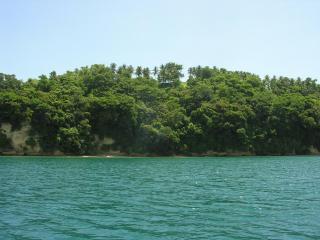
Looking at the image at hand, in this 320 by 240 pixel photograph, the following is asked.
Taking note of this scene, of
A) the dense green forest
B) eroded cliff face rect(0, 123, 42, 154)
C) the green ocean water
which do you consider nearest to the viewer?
the green ocean water

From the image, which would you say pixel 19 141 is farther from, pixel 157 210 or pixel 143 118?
pixel 157 210

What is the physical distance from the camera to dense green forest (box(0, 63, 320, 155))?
99188 millimetres

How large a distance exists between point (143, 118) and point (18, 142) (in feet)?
99.2

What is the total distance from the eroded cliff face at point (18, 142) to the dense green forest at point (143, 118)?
0.21 metres

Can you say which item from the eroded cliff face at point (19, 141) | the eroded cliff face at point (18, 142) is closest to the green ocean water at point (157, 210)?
the eroded cliff face at point (19, 141)

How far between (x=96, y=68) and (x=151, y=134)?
37.8 metres

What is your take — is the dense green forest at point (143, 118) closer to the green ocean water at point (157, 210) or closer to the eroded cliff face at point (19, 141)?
the eroded cliff face at point (19, 141)

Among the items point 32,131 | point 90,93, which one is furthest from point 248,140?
point 32,131

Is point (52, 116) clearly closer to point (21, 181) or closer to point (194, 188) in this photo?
point (21, 181)

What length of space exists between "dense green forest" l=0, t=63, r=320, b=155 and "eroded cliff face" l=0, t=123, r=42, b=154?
21 cm

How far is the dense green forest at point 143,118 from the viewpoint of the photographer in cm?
9919

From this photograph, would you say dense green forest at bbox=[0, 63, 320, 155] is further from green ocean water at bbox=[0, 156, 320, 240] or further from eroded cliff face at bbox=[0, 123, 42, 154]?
green ocean water at bbox=[0, 156, 320, 240]

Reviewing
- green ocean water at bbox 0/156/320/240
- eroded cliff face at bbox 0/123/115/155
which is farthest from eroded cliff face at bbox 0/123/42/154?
green ocean water at bbox 0/156/320/240

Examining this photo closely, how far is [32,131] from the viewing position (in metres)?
99.5
